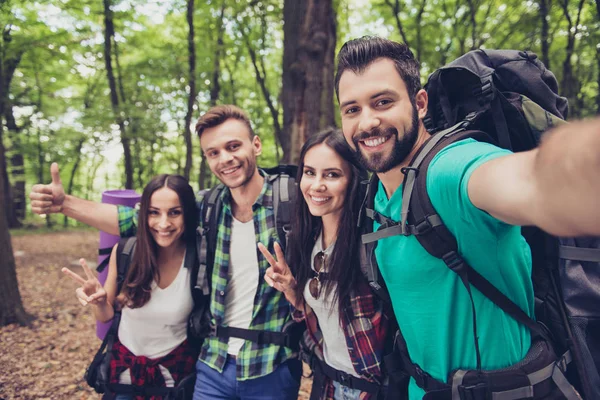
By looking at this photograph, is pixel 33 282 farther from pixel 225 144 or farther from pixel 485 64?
pixel 485 64

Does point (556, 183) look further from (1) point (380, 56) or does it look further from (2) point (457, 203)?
(1) point (380, 56)

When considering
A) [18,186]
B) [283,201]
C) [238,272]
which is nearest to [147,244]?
[238,272]

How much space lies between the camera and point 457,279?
4.78ft

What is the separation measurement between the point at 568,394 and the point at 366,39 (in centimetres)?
186

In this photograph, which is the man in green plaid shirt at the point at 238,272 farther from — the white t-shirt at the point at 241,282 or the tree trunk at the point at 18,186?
the tree trunk at the point at 18,186

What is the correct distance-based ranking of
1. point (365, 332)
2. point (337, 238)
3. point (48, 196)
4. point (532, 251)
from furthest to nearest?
1. point (48, 196)
2. point (337, 238)
3. point (365, 332)
4. point (532, 251)

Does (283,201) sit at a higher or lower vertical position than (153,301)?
higher

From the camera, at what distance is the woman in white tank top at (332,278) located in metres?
2.01

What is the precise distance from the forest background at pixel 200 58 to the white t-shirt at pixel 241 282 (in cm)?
194

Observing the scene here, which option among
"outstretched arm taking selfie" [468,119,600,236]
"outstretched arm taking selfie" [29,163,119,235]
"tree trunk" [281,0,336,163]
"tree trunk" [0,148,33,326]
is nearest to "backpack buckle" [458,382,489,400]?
"outstretched arm taking selfie" [468,119,600,236]

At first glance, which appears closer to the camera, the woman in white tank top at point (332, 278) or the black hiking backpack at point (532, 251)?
the black hiking backpack at point (532, 251)

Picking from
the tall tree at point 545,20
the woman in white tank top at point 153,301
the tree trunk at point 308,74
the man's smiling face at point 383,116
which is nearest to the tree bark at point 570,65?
the tall tree at point 545,20

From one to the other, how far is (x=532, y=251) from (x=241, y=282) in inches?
73.7

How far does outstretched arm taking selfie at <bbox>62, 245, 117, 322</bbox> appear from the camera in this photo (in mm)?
2381
